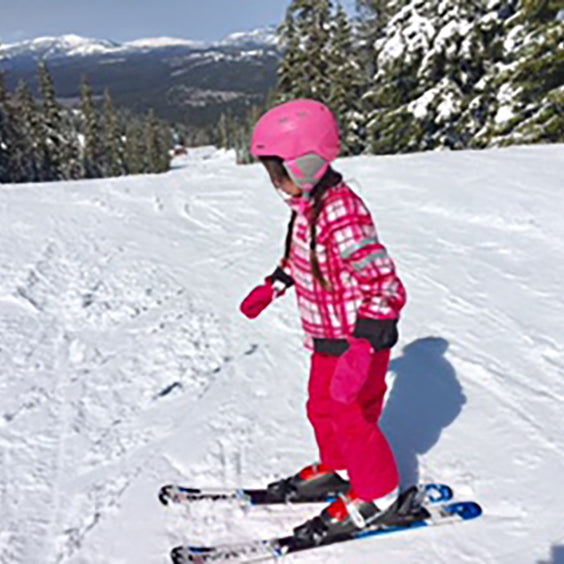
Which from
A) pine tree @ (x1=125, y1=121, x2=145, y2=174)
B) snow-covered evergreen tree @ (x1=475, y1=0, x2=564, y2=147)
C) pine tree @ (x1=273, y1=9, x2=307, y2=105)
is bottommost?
pine tree @ (x1=125, y1=121, x2=145, y2=174)

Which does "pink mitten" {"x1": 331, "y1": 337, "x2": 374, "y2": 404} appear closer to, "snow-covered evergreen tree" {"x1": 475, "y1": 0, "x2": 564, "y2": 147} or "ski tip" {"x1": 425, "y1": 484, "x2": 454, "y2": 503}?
"ski tip" {"x1": 425, "y1": 484, "x2": 454, "y2": 503}

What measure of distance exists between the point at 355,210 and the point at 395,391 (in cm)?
196

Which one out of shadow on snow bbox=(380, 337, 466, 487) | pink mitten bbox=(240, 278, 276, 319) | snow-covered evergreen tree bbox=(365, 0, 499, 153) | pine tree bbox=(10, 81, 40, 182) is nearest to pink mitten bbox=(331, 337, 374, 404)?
pink mitten bbox=(240, 278, 276, 319)

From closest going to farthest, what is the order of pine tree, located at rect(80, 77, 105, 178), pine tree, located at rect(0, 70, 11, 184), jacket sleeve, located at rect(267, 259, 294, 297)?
jacket sleeve, located at rect(267, 259, 294, 297)
pine tree, located at rect(0, 70, 11, 184)
pine tree, located at rect(80, 77, 105, 178)

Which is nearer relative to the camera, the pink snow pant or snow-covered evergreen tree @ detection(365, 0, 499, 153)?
the pink snow pant

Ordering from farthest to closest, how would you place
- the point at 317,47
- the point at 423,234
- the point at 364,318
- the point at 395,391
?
the point at 317,47, the point at 423,234, the point at 395,391, the point at 364,318

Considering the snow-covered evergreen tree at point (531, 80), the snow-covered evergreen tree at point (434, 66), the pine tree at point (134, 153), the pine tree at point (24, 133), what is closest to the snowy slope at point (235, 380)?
the snow-covered evergreen tree at point (531, 80)

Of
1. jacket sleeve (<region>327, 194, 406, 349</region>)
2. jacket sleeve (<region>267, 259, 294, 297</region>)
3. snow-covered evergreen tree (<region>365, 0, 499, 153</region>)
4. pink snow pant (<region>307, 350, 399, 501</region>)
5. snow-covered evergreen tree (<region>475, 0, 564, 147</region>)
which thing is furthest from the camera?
snow-covered evergreen tree (<region>365, 0, 499, 153</region>)

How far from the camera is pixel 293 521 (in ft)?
8.68

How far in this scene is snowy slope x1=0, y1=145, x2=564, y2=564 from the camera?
2.60m

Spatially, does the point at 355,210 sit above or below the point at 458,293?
above

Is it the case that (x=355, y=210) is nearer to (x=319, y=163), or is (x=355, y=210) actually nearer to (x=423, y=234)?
(x=319, y=163)

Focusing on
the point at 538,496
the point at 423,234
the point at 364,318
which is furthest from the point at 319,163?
the point at 423,234

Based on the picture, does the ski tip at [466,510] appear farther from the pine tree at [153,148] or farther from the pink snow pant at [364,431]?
the pine tree at [153,148]
